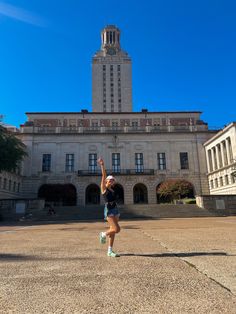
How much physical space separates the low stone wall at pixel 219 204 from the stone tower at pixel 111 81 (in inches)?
2585

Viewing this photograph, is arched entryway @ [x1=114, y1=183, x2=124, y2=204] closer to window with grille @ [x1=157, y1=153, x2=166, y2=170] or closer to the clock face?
window with grille @ [x1=157, y1=153, x2=166, y2=170]

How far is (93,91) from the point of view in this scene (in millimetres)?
96125

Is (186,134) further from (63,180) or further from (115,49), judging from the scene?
(115,49)

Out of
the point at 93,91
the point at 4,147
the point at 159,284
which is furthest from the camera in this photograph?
the point at 93,91

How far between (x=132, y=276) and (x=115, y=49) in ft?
355

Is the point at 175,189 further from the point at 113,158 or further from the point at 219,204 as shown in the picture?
the point at 113,158

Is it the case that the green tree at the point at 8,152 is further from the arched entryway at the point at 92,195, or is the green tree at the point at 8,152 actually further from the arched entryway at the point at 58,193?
the arched entryway at the point at 92,195

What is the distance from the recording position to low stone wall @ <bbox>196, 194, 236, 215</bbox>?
32156mm

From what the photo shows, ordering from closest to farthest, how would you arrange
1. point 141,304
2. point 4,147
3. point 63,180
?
1. point 141,304
2. point 4,147
3. point 63,180

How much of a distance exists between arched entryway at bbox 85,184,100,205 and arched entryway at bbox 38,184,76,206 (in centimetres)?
351

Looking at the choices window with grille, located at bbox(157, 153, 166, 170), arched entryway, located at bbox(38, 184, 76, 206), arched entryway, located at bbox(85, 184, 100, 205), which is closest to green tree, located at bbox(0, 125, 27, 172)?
arched entryway, located at bbox(38, 184, 76, 206)

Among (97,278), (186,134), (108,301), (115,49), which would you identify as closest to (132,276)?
(97,278)

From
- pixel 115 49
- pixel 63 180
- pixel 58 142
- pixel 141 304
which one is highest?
pixel 115 49

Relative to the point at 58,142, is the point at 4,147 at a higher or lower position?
lower
